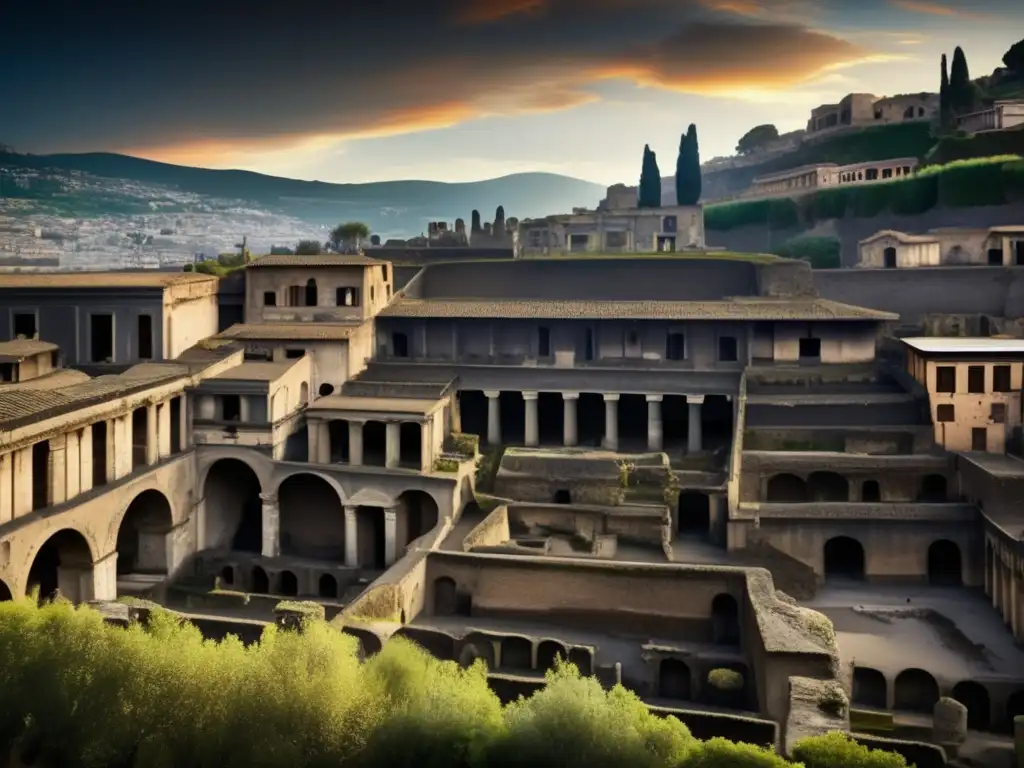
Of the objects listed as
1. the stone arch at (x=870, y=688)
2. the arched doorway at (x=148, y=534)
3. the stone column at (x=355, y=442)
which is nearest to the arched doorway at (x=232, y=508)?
the arched doorway at (x=148, y=534)

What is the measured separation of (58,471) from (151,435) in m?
5.32

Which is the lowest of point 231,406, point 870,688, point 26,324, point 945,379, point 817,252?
point 870,688

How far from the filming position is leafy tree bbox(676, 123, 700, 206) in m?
60.9

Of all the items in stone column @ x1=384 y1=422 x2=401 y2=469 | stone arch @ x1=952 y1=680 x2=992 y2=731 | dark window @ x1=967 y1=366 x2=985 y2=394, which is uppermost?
dark window @ x1=967 y1=366 x2=985 y2=394

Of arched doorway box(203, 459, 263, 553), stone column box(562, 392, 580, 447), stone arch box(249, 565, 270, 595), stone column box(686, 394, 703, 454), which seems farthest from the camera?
stone column box(562, 392, 580, 447)

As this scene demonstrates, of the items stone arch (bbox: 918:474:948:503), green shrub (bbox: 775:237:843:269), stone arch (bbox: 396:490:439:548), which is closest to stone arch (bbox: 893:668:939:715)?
stone arch (bbox: 918:474:948:503)

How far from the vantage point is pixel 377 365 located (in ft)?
136

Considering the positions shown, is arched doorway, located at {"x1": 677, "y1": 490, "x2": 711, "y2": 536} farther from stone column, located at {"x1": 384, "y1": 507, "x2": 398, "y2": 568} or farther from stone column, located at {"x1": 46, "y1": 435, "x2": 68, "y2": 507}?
stone column, located at {"x1": 46, "y1": 435, "x2": 68, "y2": 507}

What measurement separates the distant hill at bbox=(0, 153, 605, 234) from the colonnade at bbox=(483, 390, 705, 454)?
4611 centimetres

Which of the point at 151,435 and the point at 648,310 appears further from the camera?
the point at 648,310

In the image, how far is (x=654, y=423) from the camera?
128 feet

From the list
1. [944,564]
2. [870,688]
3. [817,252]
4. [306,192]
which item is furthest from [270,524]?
[306,192]

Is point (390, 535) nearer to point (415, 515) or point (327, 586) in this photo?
point (415, 515)

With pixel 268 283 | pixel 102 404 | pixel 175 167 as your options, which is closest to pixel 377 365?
pixel 268 283
